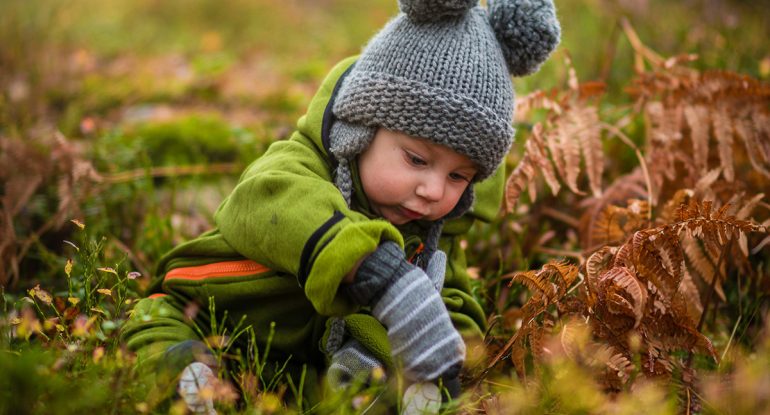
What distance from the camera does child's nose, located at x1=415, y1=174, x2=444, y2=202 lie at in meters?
2.18

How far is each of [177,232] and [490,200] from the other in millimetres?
1489

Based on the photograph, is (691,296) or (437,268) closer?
(437,268)

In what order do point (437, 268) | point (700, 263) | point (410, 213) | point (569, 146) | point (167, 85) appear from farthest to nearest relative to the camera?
1. point (167, 85)
2. point (569, 146)
3. point (700, 263)
4. point (437, 268)
5. point (410, 213)

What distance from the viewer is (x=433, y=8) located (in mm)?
2205

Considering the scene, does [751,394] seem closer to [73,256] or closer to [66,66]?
[73,256]

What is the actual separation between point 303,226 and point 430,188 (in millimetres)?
451

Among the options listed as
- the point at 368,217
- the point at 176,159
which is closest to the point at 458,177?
the point at 368,217

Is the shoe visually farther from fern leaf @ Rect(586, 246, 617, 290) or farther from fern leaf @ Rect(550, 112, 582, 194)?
fern leaf @ Rect(550, 112, 582, 194)

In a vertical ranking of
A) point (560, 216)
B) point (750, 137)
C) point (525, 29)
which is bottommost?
point (560, 216)

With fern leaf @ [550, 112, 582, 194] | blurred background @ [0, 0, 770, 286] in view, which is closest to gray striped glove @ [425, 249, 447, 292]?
fern leaf @ [550, 112, 582, 194]

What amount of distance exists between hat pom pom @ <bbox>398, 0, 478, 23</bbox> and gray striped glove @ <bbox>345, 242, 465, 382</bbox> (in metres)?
0.81

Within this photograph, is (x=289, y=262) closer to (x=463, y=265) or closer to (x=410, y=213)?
(x=410, y=213)

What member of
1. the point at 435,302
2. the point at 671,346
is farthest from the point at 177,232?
the point at 671,346

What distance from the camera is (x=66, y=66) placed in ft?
17.0
